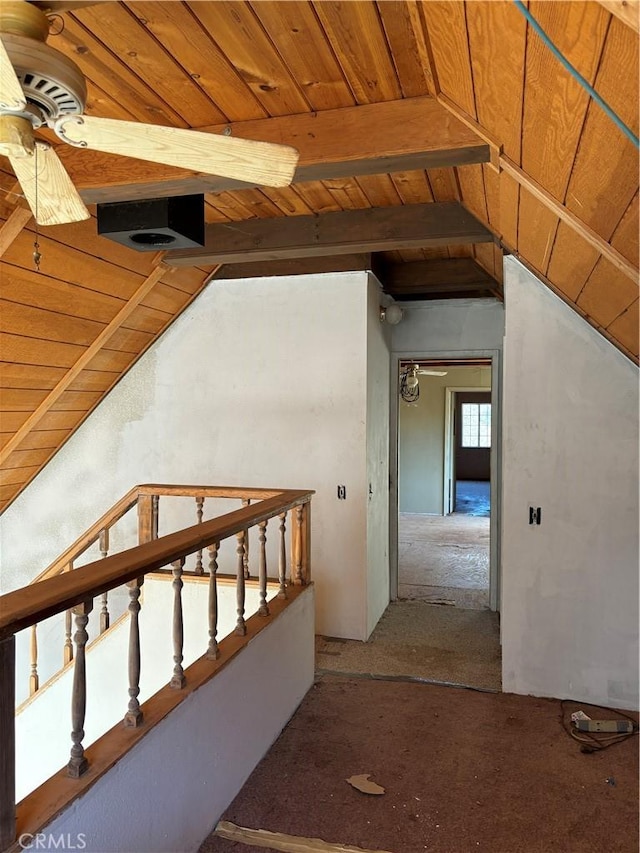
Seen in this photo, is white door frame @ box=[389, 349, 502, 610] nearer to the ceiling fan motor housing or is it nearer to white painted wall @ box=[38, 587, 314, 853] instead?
white painted wall @ box=[38, 587, 314, 853]

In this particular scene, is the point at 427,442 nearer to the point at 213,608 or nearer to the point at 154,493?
the point at 154,493

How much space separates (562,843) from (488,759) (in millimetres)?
510

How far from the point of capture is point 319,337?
13.1 ft

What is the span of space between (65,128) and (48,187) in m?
0.28

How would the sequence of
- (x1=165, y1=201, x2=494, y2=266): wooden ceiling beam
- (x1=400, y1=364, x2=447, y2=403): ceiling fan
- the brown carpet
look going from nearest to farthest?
the brown carpet
(x1=165, y1=201, x2=494, y2=266): wooden ceiling beam
(x1=400, y1=364, x2=447, y2=403): ceiling fan

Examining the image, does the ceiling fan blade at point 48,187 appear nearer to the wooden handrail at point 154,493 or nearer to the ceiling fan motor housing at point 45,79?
the ceiling fan motor housing at point 45,79

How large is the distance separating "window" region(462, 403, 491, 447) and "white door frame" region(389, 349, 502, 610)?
7492mm

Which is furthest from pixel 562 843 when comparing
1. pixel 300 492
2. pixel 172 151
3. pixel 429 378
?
pixel 429 378

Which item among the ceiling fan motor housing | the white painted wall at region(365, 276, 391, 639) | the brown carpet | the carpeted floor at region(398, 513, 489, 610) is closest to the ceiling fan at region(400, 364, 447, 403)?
the carpeted floor at region(398, 513, 489, 610)

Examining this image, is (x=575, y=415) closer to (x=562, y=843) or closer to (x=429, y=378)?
(x=562, y=843)

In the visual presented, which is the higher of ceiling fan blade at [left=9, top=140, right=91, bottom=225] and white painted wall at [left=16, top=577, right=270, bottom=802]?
ceiling fan blade at [left=9, top=140, right=91, bottom=225]

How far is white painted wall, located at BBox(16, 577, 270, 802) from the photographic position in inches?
129

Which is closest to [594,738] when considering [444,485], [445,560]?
[445,560]

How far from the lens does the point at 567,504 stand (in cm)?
312
